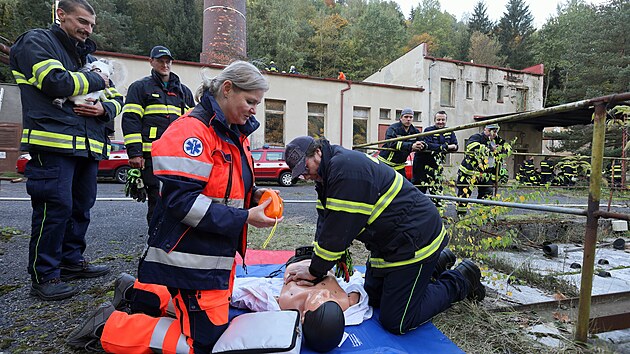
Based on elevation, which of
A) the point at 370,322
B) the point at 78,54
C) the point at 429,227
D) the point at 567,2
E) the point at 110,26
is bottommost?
the point at 370,322

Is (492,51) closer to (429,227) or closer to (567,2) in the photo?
(567,2)

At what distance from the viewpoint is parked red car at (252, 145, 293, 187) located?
1320 cm

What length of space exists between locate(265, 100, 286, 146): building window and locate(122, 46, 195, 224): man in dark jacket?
13839 mm

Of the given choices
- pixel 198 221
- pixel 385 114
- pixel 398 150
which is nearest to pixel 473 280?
pixel 198 221

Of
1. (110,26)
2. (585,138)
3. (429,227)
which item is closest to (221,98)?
(429,227)

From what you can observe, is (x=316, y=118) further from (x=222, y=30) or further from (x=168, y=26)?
(x=168, y=26)

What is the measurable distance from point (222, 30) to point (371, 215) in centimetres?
1390

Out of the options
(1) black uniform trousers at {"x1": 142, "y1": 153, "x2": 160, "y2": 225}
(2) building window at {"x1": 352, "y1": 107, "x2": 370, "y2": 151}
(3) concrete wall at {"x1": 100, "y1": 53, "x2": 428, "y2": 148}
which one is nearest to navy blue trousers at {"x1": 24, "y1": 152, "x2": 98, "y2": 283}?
(1) black uniform trousers at {"x1": 142, "y1": 153, "x2": 160, "y2": 225}

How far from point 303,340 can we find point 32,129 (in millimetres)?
2227

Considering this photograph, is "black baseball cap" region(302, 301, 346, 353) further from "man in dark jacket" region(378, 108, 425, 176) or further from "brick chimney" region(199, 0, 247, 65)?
"brick chimney" region(199, 0, 247, 65)

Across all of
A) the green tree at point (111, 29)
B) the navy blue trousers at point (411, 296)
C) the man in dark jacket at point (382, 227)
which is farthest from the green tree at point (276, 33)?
the navy blue trousers at point (411, 296)

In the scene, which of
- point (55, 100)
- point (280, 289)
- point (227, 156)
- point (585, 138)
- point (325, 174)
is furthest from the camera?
point (585, 138)

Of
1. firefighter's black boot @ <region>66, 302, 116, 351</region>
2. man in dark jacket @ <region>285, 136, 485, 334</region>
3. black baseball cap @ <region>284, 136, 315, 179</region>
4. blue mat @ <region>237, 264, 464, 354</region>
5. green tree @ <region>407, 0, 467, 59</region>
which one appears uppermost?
green tree @ <region>407, 0, 467, 59</region>

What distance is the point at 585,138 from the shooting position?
21578 mm
